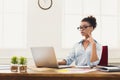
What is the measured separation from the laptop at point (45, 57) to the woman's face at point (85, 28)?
98 cm

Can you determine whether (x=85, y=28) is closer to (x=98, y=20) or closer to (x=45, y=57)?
(x=45, y=57)

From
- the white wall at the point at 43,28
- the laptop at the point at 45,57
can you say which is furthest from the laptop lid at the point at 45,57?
the white wall at the point at 43,28

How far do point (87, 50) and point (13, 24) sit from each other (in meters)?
1.56

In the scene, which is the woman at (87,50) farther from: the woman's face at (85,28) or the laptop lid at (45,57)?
the laptop lid at (45,57)

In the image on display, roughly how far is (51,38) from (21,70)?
225 cm

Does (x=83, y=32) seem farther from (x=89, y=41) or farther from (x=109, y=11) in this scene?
(x=109, y=11)

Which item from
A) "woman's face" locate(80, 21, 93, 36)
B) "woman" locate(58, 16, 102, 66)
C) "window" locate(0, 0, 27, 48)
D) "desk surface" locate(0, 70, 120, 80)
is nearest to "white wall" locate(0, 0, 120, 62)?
"window" locate(0, 0, 27, 48)

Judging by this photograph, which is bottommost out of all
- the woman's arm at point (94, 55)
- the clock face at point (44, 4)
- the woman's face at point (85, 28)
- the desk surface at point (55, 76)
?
the desk surface at point (55, 76)

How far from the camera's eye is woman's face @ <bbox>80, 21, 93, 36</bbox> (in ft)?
12.4

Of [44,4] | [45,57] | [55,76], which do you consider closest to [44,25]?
[44,4]

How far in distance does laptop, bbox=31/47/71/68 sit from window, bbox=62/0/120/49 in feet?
6.39

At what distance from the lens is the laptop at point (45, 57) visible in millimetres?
2832

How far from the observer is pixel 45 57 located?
287cm

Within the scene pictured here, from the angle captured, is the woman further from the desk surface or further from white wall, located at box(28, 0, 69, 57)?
the desk surface
